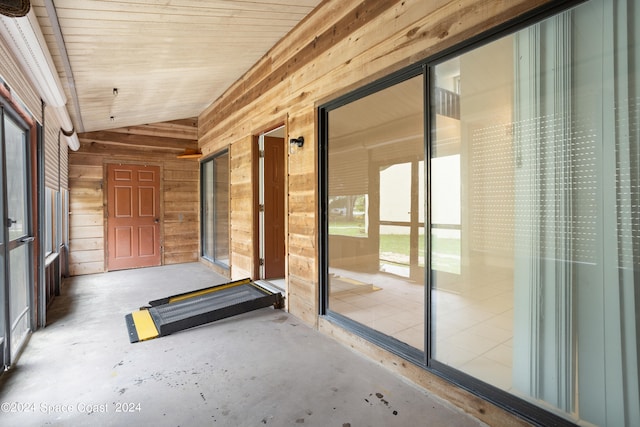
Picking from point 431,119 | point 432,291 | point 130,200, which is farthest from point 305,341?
point 130,200

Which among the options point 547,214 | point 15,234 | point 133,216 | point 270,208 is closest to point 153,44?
point 15,234

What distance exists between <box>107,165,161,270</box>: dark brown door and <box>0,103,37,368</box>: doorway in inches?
125

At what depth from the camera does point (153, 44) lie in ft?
10.7

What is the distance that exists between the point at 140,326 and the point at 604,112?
378 cm

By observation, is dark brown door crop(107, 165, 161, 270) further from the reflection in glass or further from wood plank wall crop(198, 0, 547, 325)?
the reflection in glass

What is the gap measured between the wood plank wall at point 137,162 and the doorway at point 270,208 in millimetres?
2708

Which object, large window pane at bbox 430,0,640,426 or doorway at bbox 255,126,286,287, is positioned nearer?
large window pane at bbox 430,0,640,426

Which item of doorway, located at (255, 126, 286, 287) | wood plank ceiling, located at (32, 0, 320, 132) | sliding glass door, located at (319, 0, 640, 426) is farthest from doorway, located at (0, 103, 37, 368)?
sliding glass door, located at (319, 0, 640, 426)

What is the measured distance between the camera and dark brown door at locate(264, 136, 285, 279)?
4844 mm

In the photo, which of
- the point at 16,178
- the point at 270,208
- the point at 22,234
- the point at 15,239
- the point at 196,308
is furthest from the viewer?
the point at 270,208

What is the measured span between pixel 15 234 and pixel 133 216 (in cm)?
362

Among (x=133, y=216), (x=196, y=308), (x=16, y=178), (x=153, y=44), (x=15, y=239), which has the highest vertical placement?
(x=153, y=44)

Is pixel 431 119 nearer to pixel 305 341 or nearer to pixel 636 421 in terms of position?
pixel 636 421

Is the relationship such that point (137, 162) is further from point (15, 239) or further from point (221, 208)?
point (15, 239)
